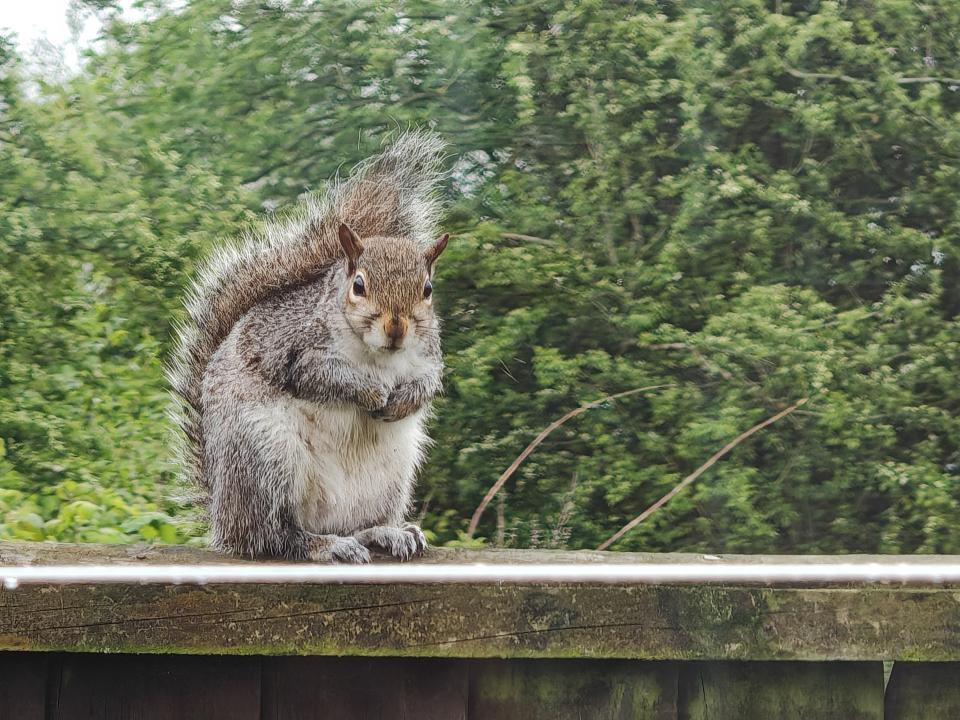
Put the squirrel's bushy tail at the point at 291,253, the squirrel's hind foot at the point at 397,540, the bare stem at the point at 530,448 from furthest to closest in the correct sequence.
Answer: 1. the bare stem at the point at 530,448
2. the squirrel's bushy tail at the point at 291,253
3. the squirrel's hind foot at the point at 397,540

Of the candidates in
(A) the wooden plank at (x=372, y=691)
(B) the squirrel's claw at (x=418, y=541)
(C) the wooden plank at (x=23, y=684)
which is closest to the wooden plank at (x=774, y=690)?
(A) the wooden plank at (x=372, y=691)

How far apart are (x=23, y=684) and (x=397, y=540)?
0.43 metres

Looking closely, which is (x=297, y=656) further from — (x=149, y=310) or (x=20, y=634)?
(x=149, y=310)

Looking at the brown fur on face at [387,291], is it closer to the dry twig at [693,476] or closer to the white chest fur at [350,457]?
the white chest fur at [350,457]

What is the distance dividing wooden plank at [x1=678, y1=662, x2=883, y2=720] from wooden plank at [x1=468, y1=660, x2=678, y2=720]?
0.15ft

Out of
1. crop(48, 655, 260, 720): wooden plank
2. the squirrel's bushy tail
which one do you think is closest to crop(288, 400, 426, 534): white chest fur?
the squirrel's bushy tail

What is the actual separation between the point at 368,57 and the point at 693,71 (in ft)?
2.78

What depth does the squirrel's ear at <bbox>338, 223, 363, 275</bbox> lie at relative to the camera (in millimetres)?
1354

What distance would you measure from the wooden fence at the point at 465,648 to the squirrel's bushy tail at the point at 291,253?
54 centimetres

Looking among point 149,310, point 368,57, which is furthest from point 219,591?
point 368,57

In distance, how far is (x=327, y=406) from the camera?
1.35 m

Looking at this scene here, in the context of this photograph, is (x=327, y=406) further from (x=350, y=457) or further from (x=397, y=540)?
(x=397, y=540)

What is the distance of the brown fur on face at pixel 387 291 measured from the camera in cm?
131

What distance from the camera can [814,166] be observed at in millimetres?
2824
